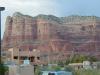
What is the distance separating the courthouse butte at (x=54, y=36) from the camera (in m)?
179

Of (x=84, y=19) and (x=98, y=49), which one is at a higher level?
(x=84, y=19)

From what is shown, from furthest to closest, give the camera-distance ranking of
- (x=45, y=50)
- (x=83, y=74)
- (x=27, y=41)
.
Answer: (x=27, y=41)
(x=45, y=50)
(x=83, y=74)

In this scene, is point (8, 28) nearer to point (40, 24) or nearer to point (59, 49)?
point (40, 24)

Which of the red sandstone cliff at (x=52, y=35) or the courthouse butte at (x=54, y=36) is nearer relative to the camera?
the courthouse butte at (x=54, y=36)

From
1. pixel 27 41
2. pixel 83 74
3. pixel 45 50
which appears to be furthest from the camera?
pixel 27 41

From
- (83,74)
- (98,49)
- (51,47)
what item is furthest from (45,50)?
(83,74)

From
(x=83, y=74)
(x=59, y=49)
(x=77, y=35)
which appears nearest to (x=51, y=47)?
(x=59, y=49)

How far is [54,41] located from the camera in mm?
185125

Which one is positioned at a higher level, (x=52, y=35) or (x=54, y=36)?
(x=52, y=35)

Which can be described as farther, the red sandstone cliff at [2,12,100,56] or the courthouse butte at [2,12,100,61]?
the red sandstone cliff at [2,12,100,56]

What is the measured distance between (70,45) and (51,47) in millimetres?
9509

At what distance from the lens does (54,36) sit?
7554 inches

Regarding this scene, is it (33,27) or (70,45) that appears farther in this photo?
(33,27)

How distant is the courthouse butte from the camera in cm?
17862
